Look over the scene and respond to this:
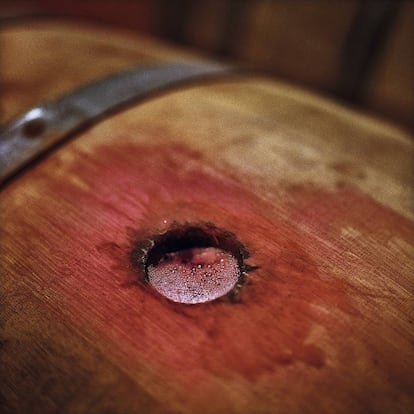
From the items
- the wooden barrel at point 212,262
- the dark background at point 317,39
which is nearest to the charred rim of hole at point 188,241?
the wooden barrel at point 212,262

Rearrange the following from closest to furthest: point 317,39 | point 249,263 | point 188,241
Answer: point 249,263 < point 188,241 < point 317,39

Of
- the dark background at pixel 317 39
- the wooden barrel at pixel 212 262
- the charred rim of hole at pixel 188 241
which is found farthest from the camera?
the dark background at pixel 317 39

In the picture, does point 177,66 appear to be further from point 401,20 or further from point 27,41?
point 401,20

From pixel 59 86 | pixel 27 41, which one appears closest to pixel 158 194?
pixel 59 86

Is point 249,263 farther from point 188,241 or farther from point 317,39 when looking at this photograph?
point 317,39

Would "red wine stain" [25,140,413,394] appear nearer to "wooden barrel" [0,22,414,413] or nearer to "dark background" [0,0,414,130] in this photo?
"wooden barrel" [0,22,414,413]

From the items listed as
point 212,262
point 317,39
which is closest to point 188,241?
point 212,262

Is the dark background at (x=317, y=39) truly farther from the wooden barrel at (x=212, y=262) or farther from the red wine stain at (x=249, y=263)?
the red wine stain at (x=249, y=263)

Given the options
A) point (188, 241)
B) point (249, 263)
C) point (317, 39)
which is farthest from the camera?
point (317, 39)

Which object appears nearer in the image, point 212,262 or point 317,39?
point 212,262
